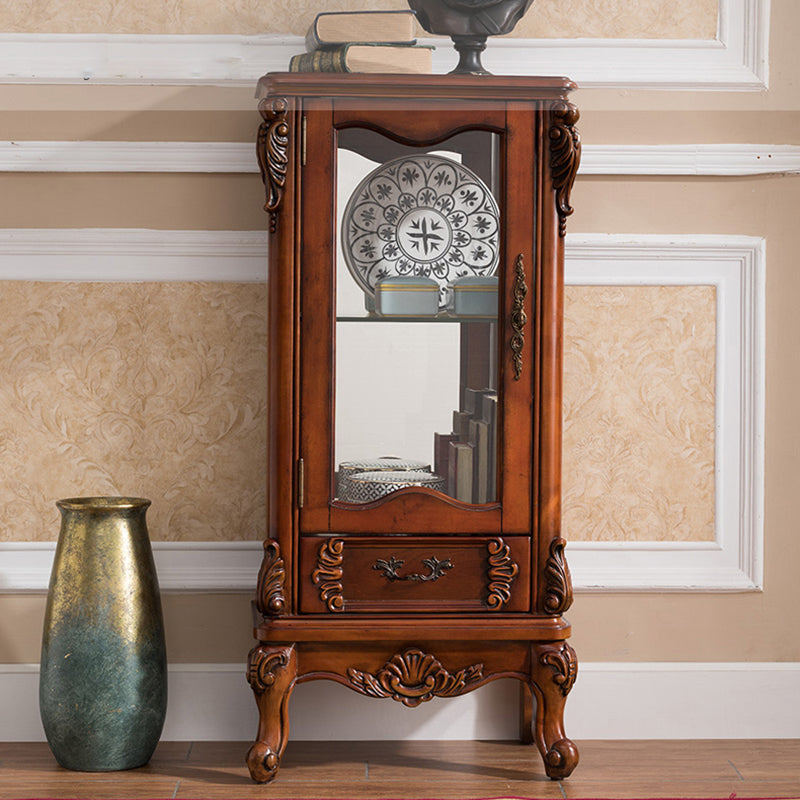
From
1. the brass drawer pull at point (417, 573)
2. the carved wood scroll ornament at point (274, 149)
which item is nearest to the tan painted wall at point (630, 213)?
the carved wood scroll ornament at point (274, 149)

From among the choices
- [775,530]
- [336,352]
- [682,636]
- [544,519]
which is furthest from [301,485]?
[775,530]

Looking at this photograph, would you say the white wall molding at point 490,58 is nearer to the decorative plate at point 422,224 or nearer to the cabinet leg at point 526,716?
the decorative plate at point 422,224

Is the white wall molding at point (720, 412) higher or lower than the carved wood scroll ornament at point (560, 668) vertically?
higher

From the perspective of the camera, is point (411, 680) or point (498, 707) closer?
point (411, 680)

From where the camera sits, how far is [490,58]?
7.81ft

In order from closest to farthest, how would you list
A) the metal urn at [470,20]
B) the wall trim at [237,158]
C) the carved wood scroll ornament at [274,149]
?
1. the carved wood scroll ornament at [274,149]
2. the metal urn at [470,20]
3. the wall trim at [237,158]

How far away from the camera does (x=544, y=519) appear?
6.65ft

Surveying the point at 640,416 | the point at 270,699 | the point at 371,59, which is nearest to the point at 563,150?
the point at 371,59

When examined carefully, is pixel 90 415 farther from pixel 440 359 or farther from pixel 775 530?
pixel 775 530

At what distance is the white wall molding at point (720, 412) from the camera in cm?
240

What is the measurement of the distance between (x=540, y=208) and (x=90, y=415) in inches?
46.5

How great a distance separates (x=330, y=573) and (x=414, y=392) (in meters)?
0.41

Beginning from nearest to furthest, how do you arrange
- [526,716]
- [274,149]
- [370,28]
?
[274,149], [370,28], [526,716]

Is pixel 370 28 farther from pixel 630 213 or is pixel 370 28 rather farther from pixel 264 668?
pixel 264 668
